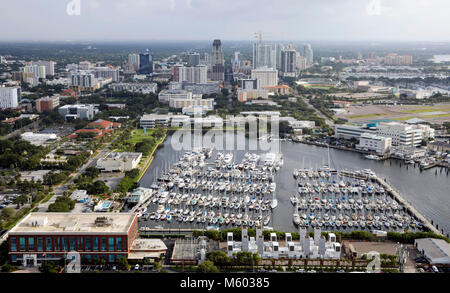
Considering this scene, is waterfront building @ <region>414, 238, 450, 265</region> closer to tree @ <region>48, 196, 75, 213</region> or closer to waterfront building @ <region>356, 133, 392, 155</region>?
tree @ <region>48, 196, 75, 213</region>

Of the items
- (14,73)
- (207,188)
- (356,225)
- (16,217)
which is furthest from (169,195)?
(14,73)

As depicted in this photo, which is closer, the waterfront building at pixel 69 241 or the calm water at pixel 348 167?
the waterfront building at pixel 69 241

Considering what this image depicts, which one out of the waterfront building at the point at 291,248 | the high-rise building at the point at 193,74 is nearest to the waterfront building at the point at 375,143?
the waterfront building at the point at 291,248

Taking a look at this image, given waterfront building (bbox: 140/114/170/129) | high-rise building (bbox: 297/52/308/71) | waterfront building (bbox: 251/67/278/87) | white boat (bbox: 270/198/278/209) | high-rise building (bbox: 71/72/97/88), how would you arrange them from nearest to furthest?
white boat (bbox: 270/198/278/209) → waterfront building (bbox: 140/114/170/129) → high-rise building (bbox: 71/72/97/88) → waterfront building (bbox: 251/67/278/87) → high-rise building (bbox: 297/52/308/71)

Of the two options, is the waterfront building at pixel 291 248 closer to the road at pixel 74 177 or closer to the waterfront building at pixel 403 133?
the road at pixel 74 177

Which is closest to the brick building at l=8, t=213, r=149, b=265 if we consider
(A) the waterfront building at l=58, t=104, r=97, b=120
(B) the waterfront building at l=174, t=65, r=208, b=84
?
(A) the waterfront building at l=58, t=104, r=97, b=120

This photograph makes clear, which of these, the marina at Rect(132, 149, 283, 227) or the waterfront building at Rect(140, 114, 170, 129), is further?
the waterfront building at Rect(140, 114, 170, 129)
